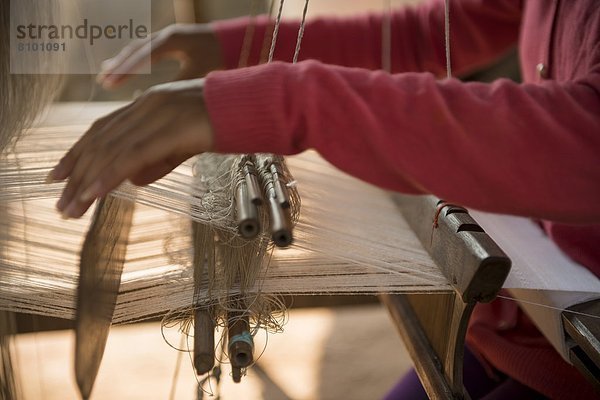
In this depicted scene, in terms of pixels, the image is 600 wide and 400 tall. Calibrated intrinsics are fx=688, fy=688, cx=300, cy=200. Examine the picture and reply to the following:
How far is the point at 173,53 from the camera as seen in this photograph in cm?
104

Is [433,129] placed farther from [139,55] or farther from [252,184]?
[139,55]

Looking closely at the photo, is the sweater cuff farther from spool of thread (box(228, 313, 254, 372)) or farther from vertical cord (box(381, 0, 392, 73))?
vertical cord (box(381, 0, 392, 73))

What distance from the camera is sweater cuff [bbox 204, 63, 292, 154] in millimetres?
568

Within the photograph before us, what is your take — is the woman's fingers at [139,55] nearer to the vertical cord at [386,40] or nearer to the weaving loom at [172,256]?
the weaving loom at [172,256]

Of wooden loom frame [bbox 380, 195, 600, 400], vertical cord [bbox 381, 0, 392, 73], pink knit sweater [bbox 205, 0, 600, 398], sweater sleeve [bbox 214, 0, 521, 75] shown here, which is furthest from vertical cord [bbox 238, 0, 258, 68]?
pink knit sweater [bbox 205, 0, 600, 398]

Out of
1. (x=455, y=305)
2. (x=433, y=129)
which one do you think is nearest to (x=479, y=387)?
(x=455, y=305)

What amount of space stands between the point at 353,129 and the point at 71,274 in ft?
1.26

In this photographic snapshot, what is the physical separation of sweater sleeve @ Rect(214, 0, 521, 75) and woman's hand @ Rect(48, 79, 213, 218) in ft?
1.75

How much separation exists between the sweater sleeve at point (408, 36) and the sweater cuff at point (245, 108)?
52cm

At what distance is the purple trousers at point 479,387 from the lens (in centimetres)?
93

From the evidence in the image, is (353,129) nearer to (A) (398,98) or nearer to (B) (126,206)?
(A) (398,98)

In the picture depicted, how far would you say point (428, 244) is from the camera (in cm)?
81

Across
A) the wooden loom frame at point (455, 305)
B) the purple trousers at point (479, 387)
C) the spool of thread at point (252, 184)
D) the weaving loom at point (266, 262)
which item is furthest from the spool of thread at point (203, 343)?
the purple trousers at point (479, 387)

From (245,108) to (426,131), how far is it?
16 centimetres
